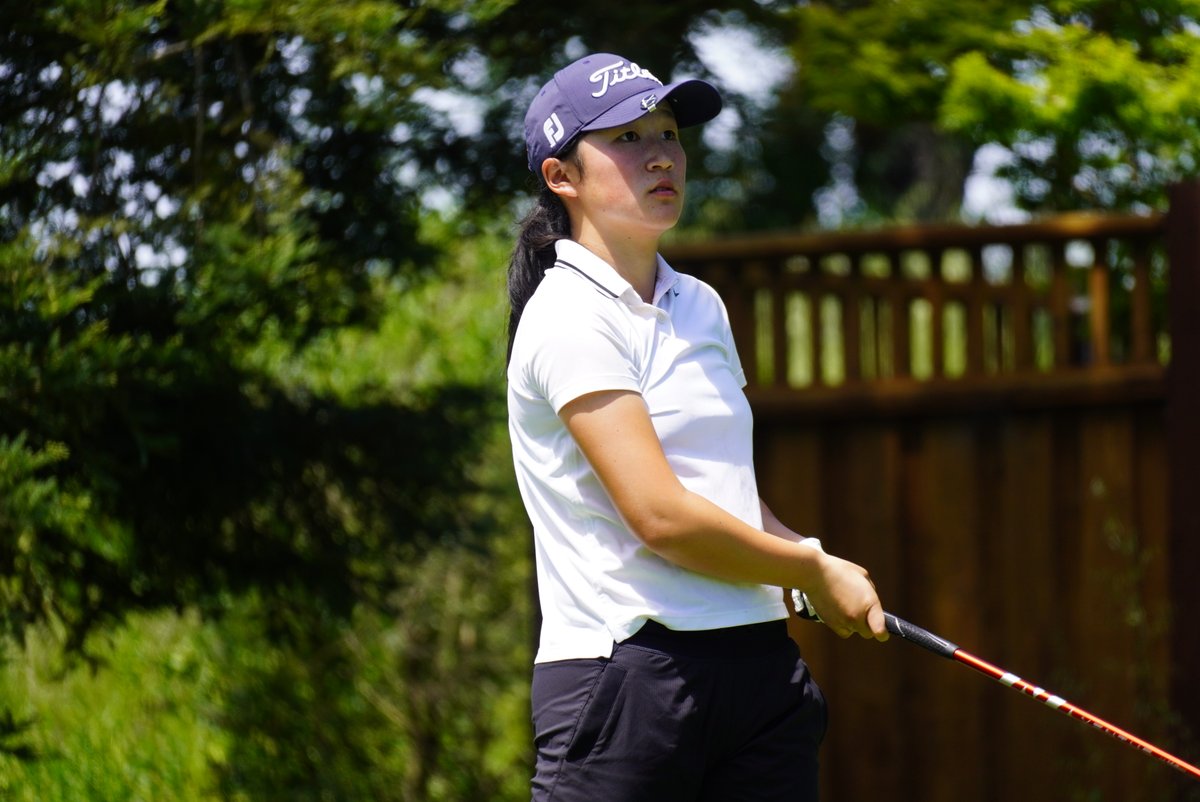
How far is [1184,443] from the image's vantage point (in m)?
3.85

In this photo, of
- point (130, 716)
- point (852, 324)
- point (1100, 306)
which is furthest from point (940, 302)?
point (130, 716)

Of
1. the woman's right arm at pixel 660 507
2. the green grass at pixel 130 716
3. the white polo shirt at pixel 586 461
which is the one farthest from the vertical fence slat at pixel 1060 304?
the green grass at pixel 130 716

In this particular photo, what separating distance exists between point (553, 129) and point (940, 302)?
227 centimetres

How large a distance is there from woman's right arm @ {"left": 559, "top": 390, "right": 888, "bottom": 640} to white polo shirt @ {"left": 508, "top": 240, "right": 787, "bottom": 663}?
0.13 feet

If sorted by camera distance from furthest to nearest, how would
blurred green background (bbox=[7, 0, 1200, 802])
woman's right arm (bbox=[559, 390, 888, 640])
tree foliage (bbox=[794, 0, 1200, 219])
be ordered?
tree foliage (bbox=[794, 0, 1200, 219])
blurred green background (bbox=[7, 0, 1200, 802])
woman's right arm (bbox=[559, 390, 888, 640])

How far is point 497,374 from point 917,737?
201cm

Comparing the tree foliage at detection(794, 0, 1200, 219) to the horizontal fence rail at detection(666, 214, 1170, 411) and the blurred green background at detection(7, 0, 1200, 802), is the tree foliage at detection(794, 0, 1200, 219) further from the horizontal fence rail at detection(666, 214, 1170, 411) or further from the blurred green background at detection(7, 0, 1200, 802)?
the horizontal fence rail at detection(666, 214, 1170, 411)

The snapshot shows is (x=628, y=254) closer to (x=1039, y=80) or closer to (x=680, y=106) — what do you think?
(x=680, y=106)

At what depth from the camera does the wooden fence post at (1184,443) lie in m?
3.81

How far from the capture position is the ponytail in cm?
227

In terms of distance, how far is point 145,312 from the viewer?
327 cm

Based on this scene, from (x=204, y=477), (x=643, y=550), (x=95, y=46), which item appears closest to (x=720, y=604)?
(x=643, y=550)

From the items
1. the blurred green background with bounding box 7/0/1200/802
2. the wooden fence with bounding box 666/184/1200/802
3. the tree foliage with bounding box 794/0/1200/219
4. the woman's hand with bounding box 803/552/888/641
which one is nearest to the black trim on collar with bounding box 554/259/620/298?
the woman's hand with bounding box 803/552/888/641

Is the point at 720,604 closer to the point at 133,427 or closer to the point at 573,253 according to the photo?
the point at 573,253
